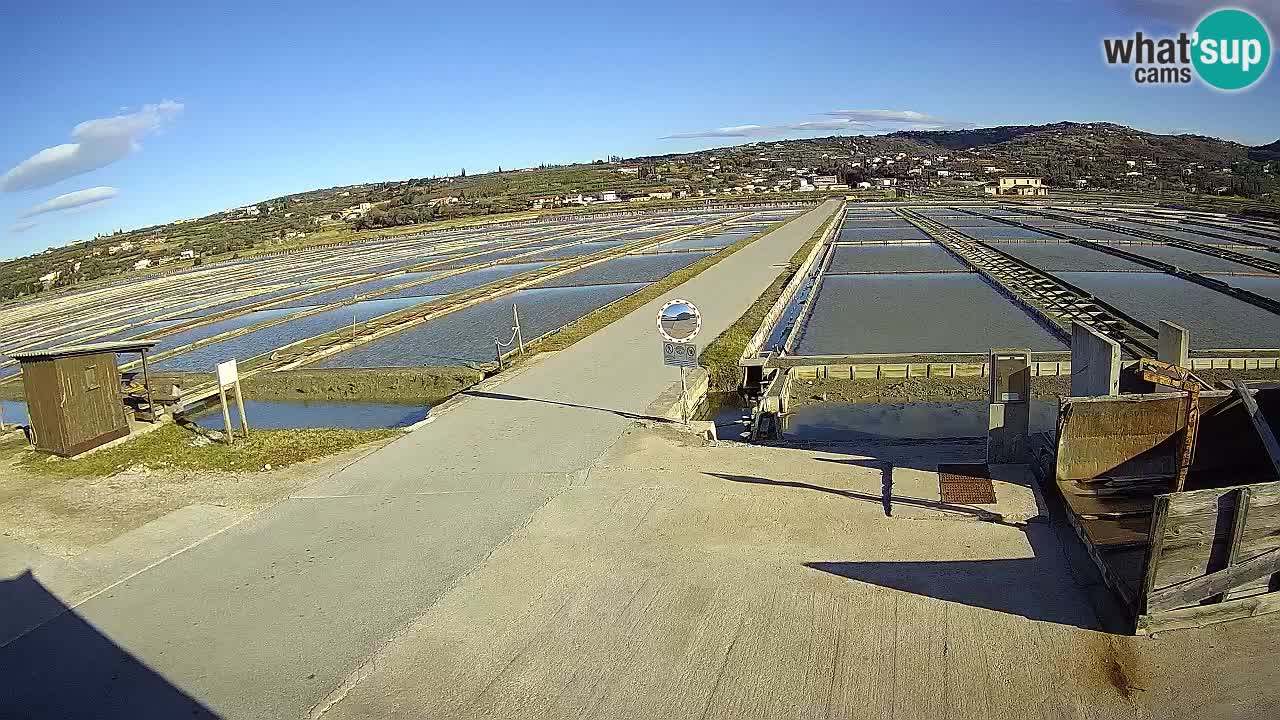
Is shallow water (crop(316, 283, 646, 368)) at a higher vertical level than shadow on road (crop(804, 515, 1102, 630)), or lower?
lower

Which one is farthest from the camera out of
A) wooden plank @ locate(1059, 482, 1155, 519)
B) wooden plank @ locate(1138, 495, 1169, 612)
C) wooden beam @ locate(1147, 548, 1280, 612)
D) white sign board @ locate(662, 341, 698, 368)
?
white sign board @ locate(662, 341, 698, 368)

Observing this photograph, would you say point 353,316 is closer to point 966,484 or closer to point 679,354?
point 679,354

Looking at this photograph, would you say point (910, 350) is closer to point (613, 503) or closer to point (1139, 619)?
point (613, 503)

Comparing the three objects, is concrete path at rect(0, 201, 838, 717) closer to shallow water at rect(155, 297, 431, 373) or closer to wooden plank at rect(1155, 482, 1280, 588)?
wooden plank at rect(1155, 482, 1280, 588)

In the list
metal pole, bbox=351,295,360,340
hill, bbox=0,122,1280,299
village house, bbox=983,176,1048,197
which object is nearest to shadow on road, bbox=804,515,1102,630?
metal pole, bbox=351,295,360,340

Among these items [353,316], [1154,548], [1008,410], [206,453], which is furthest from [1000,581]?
[353,316]

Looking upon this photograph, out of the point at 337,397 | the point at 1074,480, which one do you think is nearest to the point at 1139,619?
A: the point at 1074,480

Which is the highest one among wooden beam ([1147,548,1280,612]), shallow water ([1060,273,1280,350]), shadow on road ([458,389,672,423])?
wooden beam ([1147,548,1280,612])
